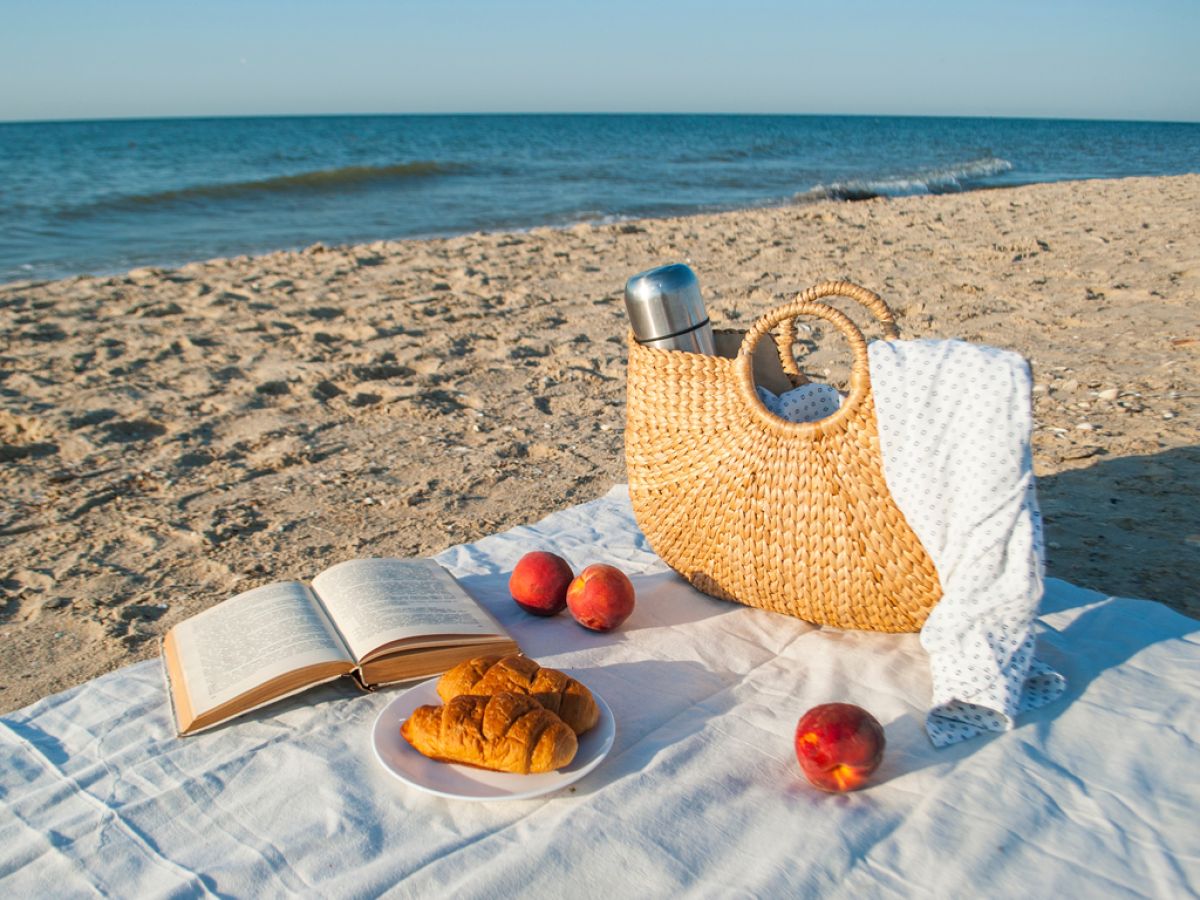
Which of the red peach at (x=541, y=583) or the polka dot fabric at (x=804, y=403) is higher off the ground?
the polka dot fabric at (x=804, y=403)

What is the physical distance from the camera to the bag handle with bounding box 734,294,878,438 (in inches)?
65.1

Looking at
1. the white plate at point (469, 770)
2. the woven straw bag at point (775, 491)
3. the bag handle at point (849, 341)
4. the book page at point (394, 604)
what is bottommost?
the white plate at point (469, 770)

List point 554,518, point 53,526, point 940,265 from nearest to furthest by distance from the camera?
1. point 554,518
2. point 53,526
3. point 940,265

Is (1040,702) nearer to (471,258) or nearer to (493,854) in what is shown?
(493,854)

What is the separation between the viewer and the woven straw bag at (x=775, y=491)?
1.68 meters

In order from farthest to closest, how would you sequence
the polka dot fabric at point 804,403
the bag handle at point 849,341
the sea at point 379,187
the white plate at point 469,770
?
1. the sea at point 379,187
2. the polka dot fabric at point 804,403
3. the bag handle at point 849,341
4. the white plate at point 469,770

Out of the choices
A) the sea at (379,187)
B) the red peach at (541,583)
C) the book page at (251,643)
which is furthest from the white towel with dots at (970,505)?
the sea at (379,187)

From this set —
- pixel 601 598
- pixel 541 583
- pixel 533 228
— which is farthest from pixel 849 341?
pixel 533 228

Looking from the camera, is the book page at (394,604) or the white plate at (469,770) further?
the book page at (394,604)

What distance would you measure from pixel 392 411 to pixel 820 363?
1.97 m

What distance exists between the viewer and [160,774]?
1495mm

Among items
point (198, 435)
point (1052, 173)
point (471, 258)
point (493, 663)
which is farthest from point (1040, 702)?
point (1052, 173)

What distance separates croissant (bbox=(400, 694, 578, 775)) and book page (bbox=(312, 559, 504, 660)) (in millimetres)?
291

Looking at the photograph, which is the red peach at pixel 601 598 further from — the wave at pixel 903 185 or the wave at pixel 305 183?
the wave at pixel 903 185
